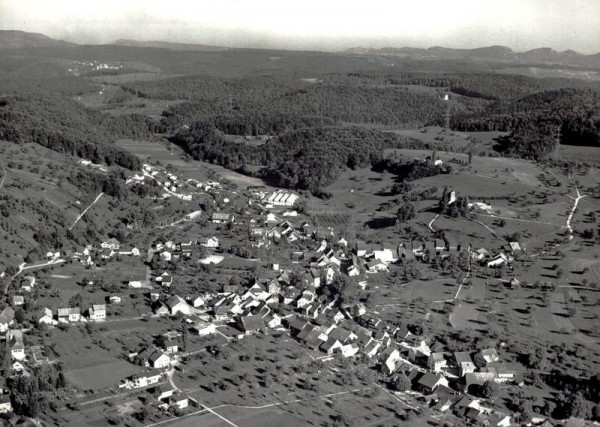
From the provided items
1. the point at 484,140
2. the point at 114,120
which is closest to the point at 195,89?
the point at 114,120

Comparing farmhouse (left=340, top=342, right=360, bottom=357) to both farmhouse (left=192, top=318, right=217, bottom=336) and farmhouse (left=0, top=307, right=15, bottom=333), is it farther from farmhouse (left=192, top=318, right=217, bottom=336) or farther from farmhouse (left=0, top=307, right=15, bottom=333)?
farmhouse (left=0, top=307, right=15, bottom=333)

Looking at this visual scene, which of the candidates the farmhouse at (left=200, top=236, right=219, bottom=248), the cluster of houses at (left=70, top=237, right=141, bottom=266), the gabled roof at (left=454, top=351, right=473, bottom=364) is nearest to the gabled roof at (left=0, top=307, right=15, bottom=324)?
the cluster of houses at (left=70, top=237, right=141, bottom=266)

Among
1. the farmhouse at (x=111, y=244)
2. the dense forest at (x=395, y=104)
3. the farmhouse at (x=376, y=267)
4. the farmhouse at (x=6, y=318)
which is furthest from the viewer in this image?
the dense forest at (x=395, y=104)

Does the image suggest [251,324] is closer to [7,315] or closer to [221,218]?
[7,315]

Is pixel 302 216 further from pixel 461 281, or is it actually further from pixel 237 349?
pixel 237 349

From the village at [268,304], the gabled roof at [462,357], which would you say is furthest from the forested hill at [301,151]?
the gabled roof at [462,357]

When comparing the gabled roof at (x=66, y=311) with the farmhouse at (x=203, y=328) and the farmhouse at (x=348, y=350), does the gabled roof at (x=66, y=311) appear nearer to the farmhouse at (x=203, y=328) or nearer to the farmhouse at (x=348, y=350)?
the farmhouse at (x=203, y=328)
